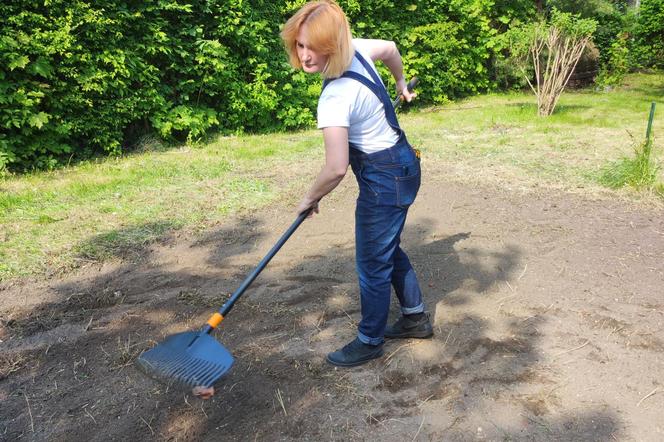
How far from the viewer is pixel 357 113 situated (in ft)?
7.70

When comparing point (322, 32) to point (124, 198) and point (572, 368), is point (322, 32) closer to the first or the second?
point (572, 368)

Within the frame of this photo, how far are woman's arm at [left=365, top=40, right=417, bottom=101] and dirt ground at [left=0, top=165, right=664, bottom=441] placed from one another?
1.41 m

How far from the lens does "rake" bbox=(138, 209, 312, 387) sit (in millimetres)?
2392

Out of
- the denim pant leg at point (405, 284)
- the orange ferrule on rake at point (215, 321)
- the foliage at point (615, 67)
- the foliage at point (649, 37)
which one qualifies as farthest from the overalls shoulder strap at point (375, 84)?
the foliage at point (649, 37)

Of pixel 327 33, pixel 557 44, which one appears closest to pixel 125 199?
pixel 327 33

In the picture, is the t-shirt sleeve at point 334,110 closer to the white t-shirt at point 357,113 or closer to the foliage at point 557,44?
the white t-shirt at point 357,113

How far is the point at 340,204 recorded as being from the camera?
5.42m

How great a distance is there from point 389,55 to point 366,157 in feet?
→ 2.43

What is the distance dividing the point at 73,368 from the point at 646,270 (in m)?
3.79

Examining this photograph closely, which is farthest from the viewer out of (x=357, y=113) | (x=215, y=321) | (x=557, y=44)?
(x=557, y=44)

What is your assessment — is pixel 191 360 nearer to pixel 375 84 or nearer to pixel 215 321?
pixel 215 321

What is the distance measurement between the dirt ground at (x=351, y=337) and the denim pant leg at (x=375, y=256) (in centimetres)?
26

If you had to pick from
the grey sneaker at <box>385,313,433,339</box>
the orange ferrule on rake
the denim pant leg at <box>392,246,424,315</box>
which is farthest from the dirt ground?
the orange ferrule on rake

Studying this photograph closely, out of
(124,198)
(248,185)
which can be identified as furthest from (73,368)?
(248,185)
